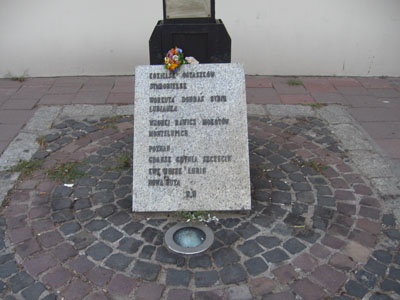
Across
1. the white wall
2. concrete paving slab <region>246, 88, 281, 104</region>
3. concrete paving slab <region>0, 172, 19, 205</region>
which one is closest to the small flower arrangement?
concrete paving slab <region>0, 172, 19, 205</region>

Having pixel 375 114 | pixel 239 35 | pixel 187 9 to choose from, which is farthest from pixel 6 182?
pixel 375 114

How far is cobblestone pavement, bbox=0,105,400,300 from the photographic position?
2.52 m

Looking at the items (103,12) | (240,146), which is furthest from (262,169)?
(103,12)

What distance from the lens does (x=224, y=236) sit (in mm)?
2908

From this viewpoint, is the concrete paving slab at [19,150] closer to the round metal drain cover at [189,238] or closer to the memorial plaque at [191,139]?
the memorial plaque at [191,139]

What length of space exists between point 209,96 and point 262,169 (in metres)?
1.01

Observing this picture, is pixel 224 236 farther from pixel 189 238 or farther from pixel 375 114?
pixel 375 114

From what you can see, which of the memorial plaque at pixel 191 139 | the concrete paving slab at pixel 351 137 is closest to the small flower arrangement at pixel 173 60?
the memorial plaque at pixel 191 139

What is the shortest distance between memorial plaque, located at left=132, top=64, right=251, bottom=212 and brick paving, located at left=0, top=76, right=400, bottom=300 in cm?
17

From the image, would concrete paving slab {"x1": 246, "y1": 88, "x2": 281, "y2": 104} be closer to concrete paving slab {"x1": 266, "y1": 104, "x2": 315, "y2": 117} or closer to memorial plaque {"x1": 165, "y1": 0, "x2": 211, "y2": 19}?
concrete paving slab {"x1": 266, "y1": 104, "x2": 315, "y2": 117}

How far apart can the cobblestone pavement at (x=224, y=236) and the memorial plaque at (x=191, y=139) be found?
0.57 feet

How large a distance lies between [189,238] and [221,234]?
23 centimetres

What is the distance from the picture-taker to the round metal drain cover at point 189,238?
9.13 feet

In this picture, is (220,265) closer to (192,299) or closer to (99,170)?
(192,299)
